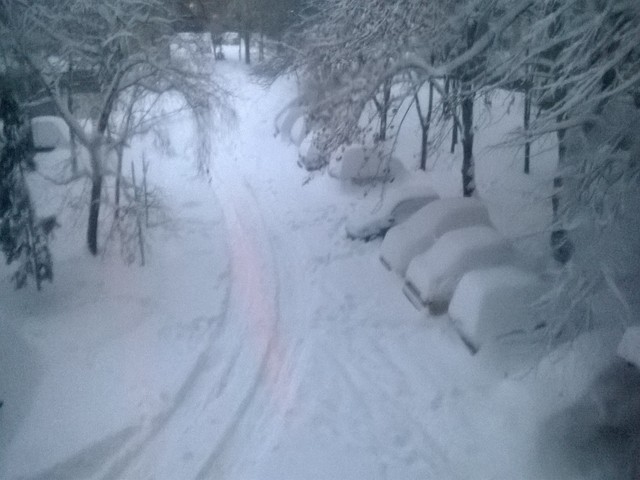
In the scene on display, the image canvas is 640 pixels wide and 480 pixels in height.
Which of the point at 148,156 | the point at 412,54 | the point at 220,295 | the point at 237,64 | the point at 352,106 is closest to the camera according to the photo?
the point at 352,106

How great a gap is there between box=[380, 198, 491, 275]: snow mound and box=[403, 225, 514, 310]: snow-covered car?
985 millimetres

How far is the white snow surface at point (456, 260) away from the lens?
10.2 metres

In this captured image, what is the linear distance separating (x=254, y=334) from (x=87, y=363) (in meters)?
2.60

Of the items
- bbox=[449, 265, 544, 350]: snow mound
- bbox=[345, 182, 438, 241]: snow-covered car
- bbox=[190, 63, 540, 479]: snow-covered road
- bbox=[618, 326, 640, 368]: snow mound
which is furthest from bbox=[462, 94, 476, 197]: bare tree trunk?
bbox=[618, 326, 640, 368]: snow mound

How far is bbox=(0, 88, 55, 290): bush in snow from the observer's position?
33.3ft

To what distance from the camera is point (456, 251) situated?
10234 mm

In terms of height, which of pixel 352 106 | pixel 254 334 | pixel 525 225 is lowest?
pixel 254 334

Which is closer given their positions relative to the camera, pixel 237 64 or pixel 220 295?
pixel 220 295

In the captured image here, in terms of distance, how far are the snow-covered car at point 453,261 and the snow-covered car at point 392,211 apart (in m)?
3.10

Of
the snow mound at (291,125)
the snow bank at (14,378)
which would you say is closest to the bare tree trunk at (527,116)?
the snow bank at (14,378)

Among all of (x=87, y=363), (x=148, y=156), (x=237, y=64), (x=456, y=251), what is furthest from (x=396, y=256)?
(x=237, y=64)

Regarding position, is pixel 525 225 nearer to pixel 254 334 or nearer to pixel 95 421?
pixel 254 334

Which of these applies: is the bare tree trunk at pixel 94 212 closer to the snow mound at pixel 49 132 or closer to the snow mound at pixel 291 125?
the snow mound at pixel 49 132

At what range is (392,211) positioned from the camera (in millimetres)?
13766
